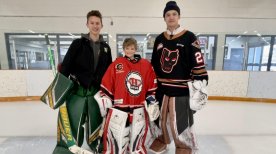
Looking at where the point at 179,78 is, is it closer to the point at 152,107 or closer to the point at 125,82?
the point at 152,107

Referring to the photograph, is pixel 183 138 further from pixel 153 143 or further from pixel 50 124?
pixel 50 124

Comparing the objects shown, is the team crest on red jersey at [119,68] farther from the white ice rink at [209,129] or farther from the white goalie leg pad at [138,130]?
the white ice rink at [209,129]

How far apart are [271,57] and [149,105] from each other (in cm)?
343

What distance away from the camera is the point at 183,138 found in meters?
1.30

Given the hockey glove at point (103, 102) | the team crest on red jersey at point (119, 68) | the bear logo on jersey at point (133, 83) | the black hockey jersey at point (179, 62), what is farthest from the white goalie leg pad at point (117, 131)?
the black hockey jersey at point (179, 62)

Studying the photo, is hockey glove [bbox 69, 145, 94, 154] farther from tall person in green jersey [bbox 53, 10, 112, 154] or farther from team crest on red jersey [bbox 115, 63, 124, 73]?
team crest on red jersey [bbox 115, 63, 124, 73]

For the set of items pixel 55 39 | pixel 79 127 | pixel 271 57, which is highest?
pixel 55 39

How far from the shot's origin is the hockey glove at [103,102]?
3.86 feet

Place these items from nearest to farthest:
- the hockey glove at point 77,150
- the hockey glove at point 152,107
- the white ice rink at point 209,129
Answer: the hockey glove at point 77,150
the hockey glove at point 152,107
the white ice rink at point 209,129

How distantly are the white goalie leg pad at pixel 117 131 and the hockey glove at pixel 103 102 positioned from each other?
0.04m

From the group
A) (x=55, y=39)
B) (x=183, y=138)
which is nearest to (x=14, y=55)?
(x=55, y=39)

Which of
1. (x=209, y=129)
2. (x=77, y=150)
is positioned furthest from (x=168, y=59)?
(x=209, y=129)

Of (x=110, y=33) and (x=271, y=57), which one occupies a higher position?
(x=110, y=33)

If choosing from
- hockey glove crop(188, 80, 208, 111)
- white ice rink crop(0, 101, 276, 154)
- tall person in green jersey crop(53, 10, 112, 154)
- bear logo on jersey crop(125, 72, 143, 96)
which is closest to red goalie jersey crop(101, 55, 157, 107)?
bear logo on jersey crop(125, 72, 143, 96)
